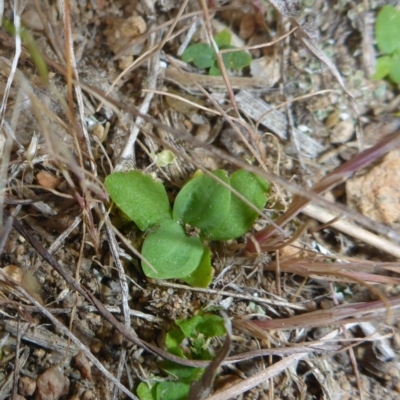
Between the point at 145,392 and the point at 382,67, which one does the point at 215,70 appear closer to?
the point at 382,67

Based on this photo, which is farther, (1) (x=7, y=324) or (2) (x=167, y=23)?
(2) (x=167, y=23)

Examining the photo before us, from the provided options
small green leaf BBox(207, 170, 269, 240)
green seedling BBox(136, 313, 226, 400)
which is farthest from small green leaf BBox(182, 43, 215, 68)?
green seedling BBox(136, 313, 226, 400)

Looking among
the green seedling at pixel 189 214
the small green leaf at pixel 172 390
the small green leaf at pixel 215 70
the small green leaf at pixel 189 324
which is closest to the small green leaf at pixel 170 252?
the green seedling at pixel 189 214

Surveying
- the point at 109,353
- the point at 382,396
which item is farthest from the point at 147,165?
the point at 382,396

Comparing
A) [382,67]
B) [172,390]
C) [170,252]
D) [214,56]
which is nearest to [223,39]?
[214,56]

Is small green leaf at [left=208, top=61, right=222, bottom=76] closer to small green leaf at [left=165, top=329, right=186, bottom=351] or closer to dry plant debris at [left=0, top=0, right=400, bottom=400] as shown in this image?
dry plant debris at [left=0, top=0, right=400, bottom=400]

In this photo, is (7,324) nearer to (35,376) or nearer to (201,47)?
(35,376)
